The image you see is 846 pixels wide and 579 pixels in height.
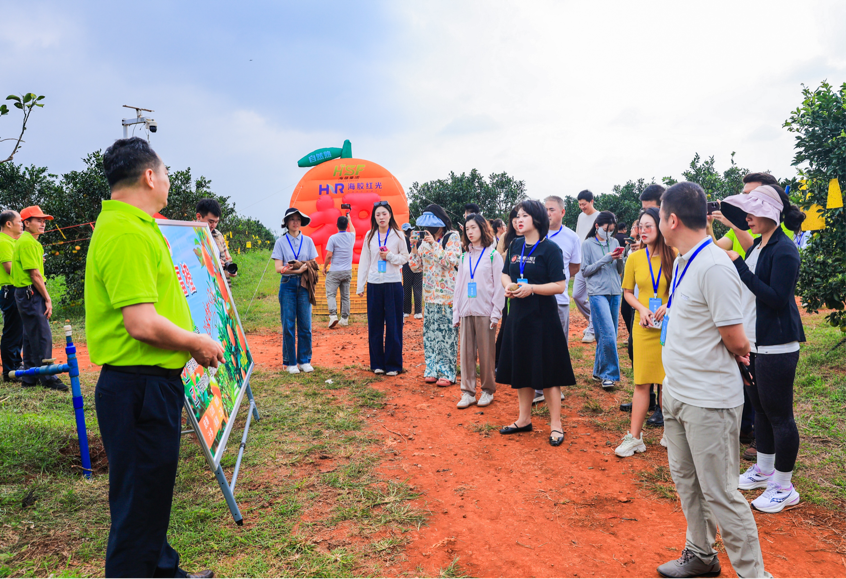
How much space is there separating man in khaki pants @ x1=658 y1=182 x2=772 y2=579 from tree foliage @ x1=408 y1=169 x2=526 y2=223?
1662 centimetres

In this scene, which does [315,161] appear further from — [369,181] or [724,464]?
[724,464]

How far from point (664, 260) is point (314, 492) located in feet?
9.72

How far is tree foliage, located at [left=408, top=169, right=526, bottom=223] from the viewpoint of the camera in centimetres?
1920

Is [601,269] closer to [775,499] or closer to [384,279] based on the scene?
[384,279]

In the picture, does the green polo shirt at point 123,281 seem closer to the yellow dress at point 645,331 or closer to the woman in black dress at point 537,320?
the woman in black dress at point 537,320

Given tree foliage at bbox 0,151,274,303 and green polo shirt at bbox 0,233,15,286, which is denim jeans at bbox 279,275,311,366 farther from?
tree foliage at bbox 0,151,274,303

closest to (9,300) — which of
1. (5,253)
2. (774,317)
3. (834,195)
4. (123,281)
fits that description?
(5,253)

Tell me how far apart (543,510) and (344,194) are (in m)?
9.33

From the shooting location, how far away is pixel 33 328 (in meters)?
5.80

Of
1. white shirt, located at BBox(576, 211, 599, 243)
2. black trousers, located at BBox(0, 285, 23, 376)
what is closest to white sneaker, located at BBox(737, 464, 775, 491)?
white shirt, located at BBox(576, 211, 599, 243)

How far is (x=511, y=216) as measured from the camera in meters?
4.69

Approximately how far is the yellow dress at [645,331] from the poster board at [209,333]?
2.91 m

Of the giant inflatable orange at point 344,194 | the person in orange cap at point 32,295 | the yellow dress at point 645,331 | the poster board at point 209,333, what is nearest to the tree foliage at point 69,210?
the giant inflatable orange at point 344,194

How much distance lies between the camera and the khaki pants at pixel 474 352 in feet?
16.7
